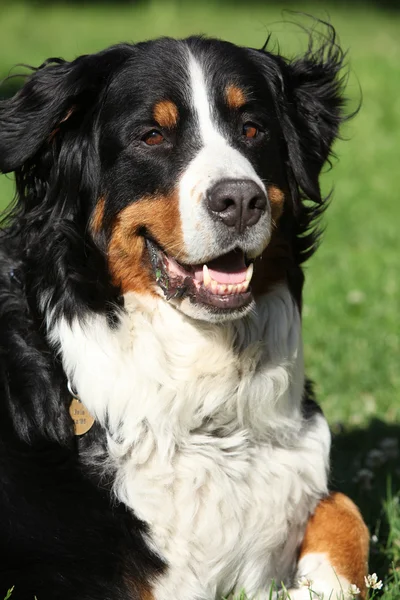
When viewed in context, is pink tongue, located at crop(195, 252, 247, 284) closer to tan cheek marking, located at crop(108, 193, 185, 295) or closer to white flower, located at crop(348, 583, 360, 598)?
tan cheek marking, located at crop(108, 193, 185, 295)

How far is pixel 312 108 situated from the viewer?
4133 mm

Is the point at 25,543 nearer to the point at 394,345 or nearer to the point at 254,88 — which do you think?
the point at 254,88

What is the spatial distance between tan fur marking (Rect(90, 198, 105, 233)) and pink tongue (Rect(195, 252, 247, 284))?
43 cm

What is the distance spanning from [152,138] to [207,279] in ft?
1.90

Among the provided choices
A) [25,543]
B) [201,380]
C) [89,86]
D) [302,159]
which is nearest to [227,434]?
[201,380]

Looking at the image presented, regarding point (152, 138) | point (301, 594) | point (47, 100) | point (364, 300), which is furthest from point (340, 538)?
point (364, 300)

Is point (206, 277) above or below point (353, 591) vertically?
above

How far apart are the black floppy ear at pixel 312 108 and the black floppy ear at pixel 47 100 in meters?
0.75

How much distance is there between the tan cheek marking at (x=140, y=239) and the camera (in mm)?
3494

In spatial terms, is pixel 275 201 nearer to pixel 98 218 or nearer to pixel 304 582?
pixel 98 218

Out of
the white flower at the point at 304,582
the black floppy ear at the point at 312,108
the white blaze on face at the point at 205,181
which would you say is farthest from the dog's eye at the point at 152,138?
the white flower at the point at 304,582

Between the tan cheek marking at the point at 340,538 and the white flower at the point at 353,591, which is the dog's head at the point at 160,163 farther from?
the white flower at the point at 353,591

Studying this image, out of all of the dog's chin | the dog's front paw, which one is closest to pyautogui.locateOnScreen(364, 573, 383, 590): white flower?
the dog's front paw

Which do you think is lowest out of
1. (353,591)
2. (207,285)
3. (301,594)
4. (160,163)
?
(301,594)
